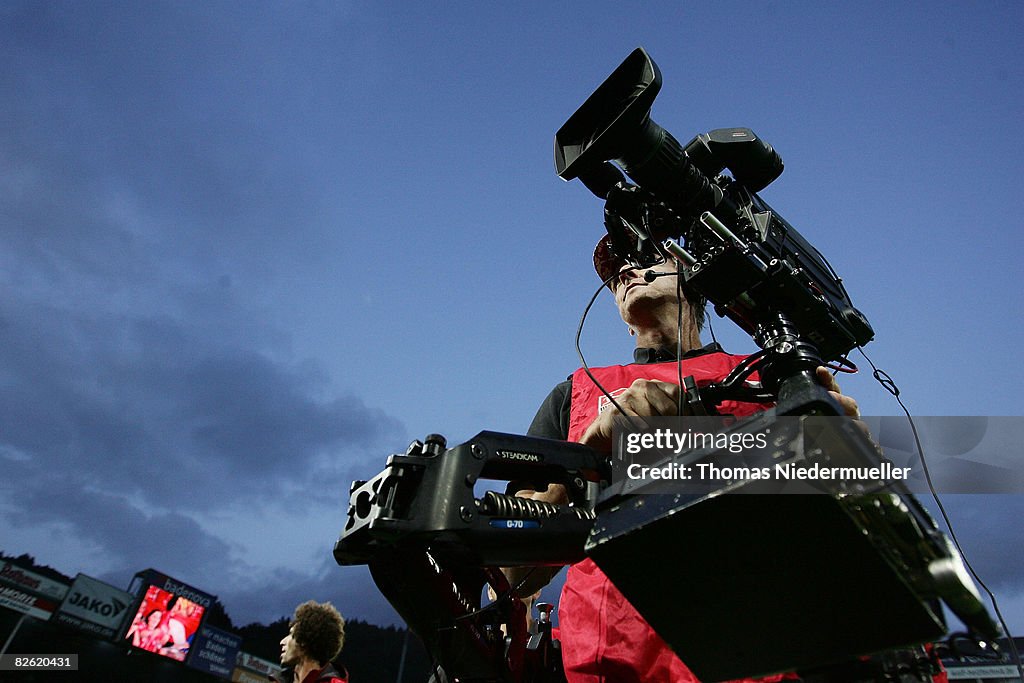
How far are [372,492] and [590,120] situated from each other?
4.08 ft

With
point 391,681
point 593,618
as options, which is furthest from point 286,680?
point 391,681

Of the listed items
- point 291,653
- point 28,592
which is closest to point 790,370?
point 291,653

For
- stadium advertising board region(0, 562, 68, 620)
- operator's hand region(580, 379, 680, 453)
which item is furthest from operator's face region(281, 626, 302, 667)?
stadium advertising board region(0, 562, 68, 620)

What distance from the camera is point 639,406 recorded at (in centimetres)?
171

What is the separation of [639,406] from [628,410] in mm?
34

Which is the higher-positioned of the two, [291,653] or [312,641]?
[312,641]

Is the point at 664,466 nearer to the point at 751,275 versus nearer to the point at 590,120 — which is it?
the point at 751,275

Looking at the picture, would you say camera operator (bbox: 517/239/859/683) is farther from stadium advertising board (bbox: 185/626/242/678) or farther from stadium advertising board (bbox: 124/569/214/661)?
stadium advertising board (bbox: 185/626/242/678)

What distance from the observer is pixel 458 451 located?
1.37 meters

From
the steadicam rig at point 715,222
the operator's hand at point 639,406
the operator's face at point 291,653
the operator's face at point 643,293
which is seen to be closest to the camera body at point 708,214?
the steadicam rig at point 715,222

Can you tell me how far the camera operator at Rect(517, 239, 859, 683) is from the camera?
1.74m

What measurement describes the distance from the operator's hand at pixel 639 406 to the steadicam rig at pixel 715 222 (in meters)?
0.28

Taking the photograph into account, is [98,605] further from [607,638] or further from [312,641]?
[607,638]

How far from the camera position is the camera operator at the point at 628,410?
68.6 inches
